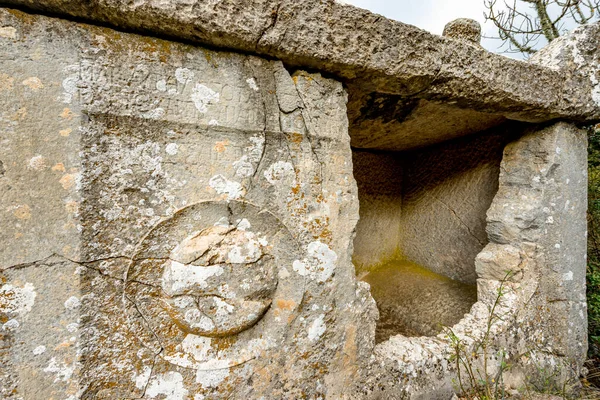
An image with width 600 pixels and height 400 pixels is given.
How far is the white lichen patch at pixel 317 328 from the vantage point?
46.3 inches

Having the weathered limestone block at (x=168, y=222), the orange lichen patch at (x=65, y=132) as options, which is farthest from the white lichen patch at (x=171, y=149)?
the orange lichen patch at (x=65, y=132)

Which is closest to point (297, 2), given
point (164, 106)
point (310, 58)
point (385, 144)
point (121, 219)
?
point (310, 58)

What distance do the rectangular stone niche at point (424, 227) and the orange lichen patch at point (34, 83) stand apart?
2.13 m

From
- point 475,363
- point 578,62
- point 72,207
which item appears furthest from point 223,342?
point 578,62

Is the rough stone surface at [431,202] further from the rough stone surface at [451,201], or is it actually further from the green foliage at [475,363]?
the green foliage at [475,363]

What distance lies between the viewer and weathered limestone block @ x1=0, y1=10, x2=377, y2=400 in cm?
87

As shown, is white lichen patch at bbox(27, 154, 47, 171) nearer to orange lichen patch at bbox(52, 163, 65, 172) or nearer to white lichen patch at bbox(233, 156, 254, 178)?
orange lichen patch at bbox(52, 163, 65, 172)

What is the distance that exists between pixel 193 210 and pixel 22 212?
1.46 ft

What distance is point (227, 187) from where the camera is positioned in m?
1.07

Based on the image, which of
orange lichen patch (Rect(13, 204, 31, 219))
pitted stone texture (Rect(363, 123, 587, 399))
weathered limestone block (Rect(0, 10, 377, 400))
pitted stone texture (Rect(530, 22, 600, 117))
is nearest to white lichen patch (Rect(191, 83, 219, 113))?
weathered limestone block (Rect(0, 10, 377, 400))

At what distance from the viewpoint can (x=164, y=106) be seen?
100 cm

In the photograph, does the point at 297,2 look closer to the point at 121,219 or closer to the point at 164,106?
the point at 164,106

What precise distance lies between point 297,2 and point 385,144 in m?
1.68

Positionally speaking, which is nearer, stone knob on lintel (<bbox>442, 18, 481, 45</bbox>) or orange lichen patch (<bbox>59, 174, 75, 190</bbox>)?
orange lichen patch (<bbox>59, 174, 75, 190</bbox>)
